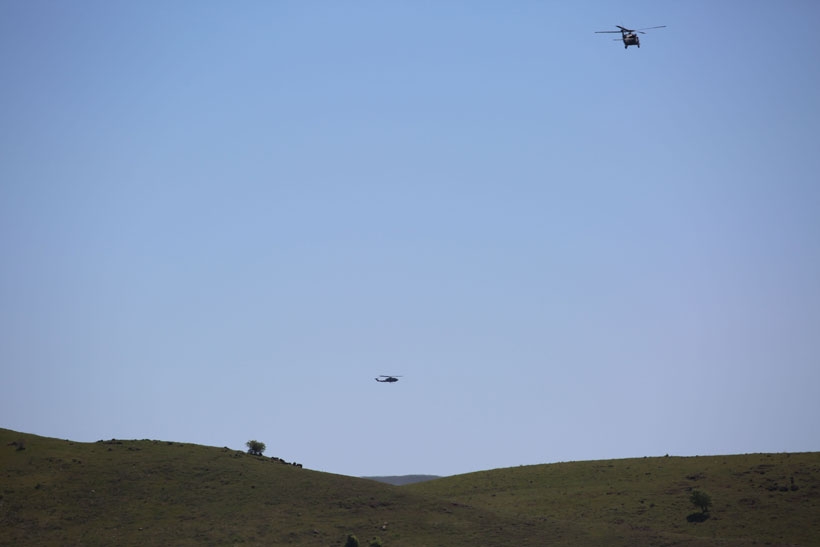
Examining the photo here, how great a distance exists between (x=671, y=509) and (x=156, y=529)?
5138 cm

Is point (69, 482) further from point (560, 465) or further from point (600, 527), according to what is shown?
point (560, 465)

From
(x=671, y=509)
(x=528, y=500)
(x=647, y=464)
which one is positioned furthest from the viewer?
(x=647, y=464)

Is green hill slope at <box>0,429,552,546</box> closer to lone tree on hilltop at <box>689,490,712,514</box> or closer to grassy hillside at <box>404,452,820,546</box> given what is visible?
grassy hillside at <box>404,452,820,546</box>

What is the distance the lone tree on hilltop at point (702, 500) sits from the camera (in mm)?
104500

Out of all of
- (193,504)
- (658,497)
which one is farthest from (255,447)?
(658,497)

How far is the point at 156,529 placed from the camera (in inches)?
3718

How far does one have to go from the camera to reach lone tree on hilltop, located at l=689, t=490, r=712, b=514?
104 meters

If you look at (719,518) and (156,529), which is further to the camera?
(719,518)

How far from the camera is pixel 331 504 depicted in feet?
340

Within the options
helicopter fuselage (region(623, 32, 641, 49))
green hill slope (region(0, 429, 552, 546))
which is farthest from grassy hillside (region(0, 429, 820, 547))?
helicopter fuselage (region(623, 32, 641, 49))

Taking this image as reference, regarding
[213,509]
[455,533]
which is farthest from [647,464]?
[213,509]

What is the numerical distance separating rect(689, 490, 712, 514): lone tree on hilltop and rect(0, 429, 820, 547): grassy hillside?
1.16 metres

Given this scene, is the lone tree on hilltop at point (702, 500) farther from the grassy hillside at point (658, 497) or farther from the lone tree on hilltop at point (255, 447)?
the lone tree on hilltop at point (255, 447)

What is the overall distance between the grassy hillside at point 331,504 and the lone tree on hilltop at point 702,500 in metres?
1.16
